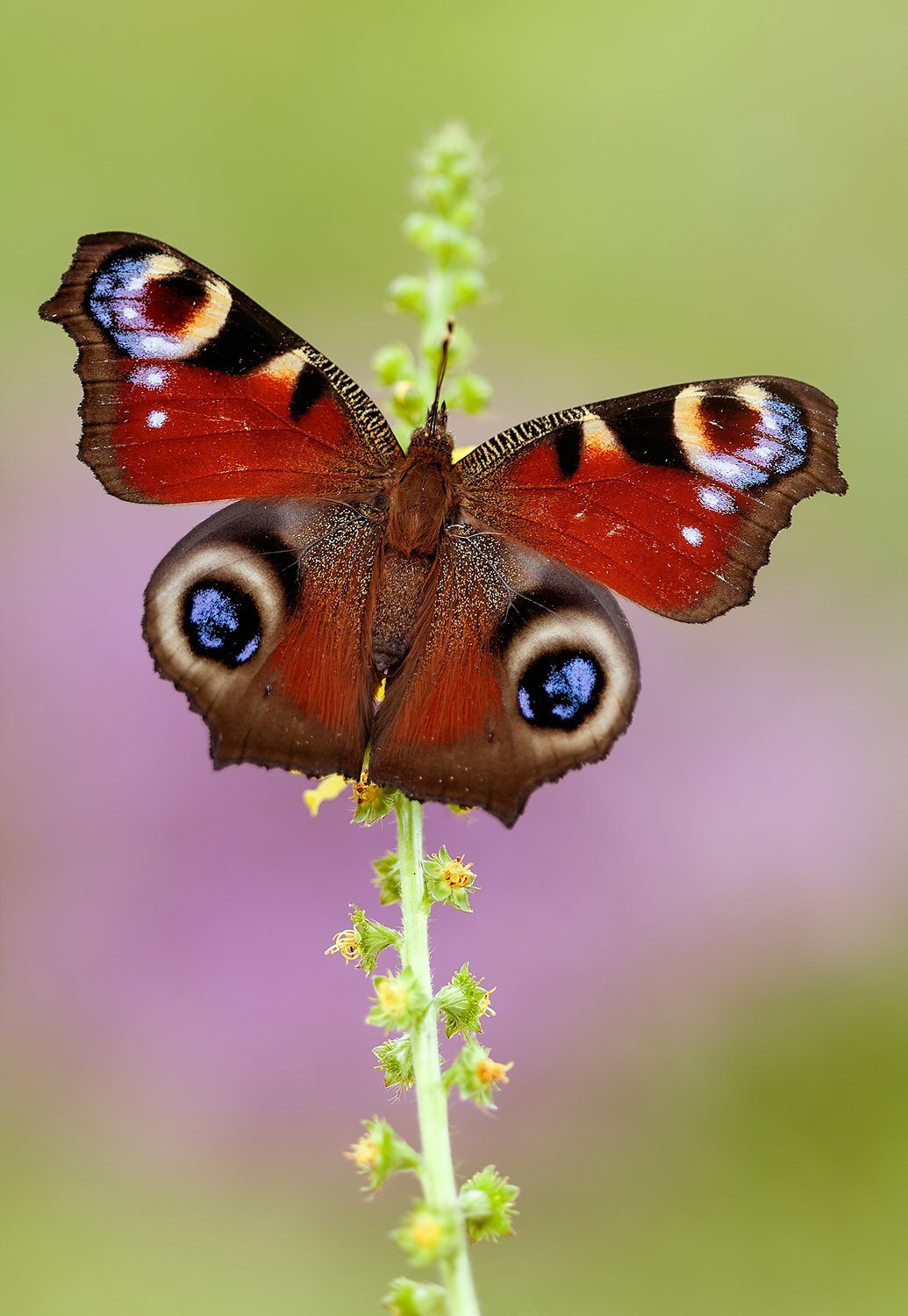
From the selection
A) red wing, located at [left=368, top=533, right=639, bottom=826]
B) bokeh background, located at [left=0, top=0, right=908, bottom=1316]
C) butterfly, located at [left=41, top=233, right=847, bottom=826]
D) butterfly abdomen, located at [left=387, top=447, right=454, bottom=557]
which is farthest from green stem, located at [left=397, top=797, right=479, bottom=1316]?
bokeh background, located at [left=0, top=0, right=908, bottom=1316]

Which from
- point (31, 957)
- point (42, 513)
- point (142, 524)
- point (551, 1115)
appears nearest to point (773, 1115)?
point (551, 1115)

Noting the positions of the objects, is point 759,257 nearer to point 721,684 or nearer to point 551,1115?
point 721,684

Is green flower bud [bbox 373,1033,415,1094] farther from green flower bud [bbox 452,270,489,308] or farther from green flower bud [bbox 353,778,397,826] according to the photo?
green flower bud [bbox 452,270,489,308]

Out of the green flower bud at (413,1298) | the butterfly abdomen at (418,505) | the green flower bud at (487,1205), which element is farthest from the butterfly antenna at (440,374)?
the green flower bud at (413,1298)

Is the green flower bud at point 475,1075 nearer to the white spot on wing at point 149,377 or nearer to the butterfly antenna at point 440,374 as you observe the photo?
the butterfly antenna at point 440,374

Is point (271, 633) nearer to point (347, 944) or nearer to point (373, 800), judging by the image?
point (373, 800)

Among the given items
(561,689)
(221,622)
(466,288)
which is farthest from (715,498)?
(221,622)
